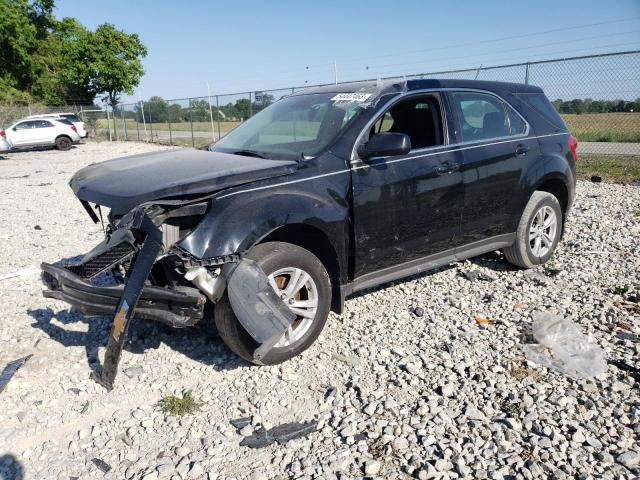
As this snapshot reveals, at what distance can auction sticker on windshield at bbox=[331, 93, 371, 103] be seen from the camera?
Answer: 4078mm

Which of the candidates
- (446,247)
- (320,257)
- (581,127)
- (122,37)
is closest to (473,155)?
(446,247)

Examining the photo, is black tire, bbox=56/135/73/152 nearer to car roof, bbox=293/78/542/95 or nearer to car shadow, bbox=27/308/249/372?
car shadow, bbox=27/308/249/372

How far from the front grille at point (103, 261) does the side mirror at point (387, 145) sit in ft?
5.89

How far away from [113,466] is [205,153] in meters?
2.53

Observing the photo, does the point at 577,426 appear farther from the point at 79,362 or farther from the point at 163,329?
the point at 79,362

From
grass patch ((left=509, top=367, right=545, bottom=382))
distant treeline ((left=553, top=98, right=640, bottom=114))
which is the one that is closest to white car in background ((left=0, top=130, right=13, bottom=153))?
distant treeline ((left=553, top=98, right=640, bottom=114))

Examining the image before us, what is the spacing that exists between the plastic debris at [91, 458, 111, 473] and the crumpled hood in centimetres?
146

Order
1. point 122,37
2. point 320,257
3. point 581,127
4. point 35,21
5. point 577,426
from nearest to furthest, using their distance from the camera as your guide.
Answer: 1. point 577,426
2. point 320,257
3. point 581,127
4. point 122,37
5. point 35,21

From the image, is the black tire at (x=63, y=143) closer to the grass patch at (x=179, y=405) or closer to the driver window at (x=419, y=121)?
the driver window at (x=419, y=121)

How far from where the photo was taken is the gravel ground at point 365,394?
8.52 ft

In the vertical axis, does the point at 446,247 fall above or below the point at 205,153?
below

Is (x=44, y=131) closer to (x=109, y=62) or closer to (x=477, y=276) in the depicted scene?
(x=109, y=62)

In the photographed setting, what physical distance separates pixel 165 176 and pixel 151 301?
89cm

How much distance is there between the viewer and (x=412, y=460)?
2586 mm
